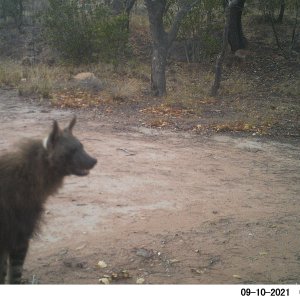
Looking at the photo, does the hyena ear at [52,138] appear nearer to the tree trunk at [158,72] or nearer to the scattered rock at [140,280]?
the scattered rock at [140,280]

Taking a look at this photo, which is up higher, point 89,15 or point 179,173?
point 89,15

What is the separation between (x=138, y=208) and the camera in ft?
23.4

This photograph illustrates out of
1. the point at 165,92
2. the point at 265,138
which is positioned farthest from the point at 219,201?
the point at 165,92

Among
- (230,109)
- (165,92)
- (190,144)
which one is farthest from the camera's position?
(165,92)

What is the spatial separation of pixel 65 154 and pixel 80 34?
17487 millimetres

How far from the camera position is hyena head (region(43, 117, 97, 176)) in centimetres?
455

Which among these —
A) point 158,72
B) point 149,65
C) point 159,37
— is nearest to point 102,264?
point 158,72

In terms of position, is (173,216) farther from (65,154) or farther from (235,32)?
(235,32)

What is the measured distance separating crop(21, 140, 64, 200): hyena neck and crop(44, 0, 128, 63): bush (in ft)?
53.9

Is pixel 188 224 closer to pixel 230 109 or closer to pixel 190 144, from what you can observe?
pixel 190 144

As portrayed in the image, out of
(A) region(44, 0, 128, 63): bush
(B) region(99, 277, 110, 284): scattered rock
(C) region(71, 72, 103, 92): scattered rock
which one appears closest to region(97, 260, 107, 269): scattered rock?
(B) region(99, 277, 110, 284): scattered rock

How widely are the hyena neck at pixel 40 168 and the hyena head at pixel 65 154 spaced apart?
48 mm

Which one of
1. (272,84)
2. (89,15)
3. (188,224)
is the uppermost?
(89,15)

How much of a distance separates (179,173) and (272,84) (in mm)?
13250
